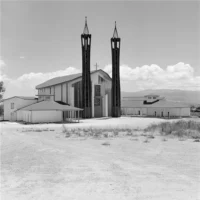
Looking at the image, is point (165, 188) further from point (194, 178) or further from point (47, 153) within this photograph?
point (47, 153)

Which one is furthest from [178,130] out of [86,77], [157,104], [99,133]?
[157,104]

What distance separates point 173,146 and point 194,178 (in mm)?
6780

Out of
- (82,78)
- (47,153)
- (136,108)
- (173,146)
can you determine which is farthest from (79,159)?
(136,108)

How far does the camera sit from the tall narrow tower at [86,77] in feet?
169

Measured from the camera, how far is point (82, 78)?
5244cm

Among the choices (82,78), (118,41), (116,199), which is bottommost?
(116,199)

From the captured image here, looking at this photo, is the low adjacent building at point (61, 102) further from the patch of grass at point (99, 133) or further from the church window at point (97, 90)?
the patch of grass at point (99, 133)

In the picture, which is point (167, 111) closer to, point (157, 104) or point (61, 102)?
point (157, 104)

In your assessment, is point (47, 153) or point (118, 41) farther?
point (118, 41)

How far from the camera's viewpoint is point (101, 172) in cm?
985

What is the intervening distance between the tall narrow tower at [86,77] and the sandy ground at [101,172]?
35.9m

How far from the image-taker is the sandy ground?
766 cm

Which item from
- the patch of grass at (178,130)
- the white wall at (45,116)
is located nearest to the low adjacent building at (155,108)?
the white wall at (45,116)

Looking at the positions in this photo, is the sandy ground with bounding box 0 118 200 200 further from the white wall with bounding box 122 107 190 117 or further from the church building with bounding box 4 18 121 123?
the white wall with bounding box 122 107 190 117
